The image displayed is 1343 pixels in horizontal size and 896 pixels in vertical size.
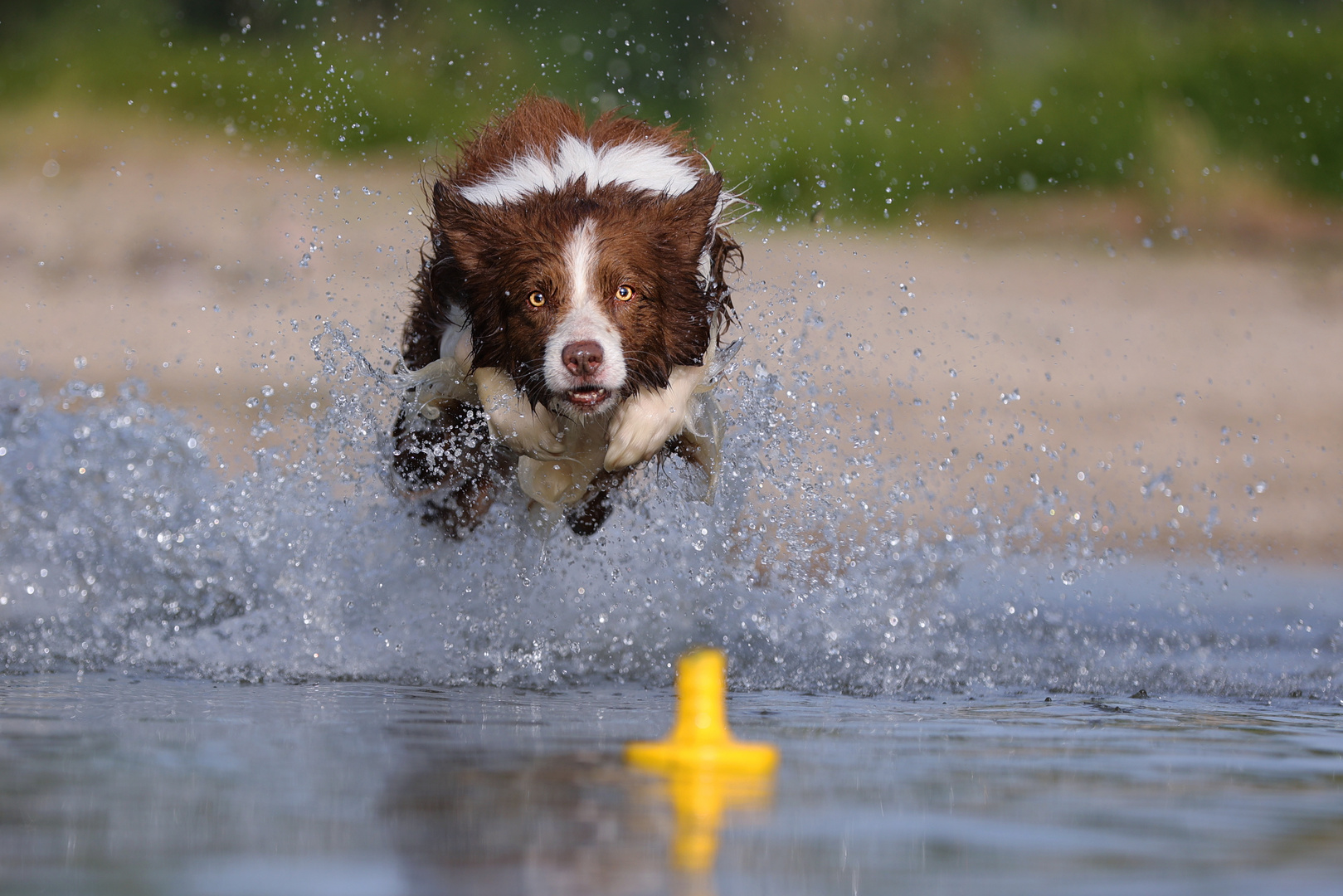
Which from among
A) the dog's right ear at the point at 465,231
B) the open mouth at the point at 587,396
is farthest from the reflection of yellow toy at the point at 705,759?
the dog's right ear at the point at 465,231

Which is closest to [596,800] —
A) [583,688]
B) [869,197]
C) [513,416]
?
[583,688]

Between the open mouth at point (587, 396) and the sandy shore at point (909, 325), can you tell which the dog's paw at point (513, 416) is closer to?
the open mouth at point (587, 396)

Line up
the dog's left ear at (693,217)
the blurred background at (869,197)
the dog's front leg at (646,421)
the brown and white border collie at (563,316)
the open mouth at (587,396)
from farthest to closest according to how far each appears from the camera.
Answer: the blurred background at (869,197) < the dog's left ear at (693,217) < the dog's front leg at (646,421) < the brown and white border collie at (563,316) < the open mouth at (587,396)

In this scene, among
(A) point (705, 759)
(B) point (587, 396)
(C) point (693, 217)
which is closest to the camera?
(A) point (705, 759)

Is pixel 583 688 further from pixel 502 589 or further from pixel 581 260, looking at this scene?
pixel 581 260

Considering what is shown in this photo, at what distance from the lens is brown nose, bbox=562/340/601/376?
411 cm

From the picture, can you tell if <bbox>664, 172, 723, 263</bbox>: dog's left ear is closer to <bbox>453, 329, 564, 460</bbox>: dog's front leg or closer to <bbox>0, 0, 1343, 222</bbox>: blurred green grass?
<bbox>453, 329, 564, 460</bbox>: dog's front leg

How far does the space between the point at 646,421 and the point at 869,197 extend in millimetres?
9696

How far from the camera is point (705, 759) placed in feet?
8.68

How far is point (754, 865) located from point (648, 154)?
10.5 feet

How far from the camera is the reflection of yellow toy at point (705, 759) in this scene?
245 cm

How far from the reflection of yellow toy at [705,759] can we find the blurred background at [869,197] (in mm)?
6307

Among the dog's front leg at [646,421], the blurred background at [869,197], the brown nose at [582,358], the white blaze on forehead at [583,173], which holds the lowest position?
the dog's front leg at [646,421]

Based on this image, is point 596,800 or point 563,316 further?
point 563,316
